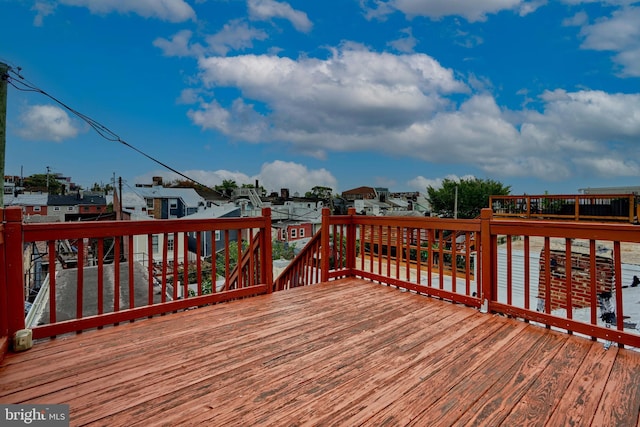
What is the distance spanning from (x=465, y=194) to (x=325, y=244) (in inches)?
964

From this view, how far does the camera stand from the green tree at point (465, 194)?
82.8ft

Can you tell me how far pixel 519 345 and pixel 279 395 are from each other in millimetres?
1683

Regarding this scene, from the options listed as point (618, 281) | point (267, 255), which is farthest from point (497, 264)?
point (267, 255)

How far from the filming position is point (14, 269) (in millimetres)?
2035

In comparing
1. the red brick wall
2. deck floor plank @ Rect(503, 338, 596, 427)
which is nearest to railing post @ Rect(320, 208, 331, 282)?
deck floor plank @ Rect(503, 338, 596, 427)

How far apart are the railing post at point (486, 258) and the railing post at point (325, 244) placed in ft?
5.66

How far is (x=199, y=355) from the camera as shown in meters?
2.02

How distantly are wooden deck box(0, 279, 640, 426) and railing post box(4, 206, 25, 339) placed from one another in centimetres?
27

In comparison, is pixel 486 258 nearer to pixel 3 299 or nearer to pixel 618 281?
pixel 618 281

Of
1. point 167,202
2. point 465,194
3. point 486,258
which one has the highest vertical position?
point 465,194

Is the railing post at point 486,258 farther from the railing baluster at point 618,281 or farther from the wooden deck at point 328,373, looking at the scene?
the railing baluster at point 618,281

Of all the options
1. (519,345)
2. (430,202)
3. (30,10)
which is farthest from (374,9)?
(430,202)

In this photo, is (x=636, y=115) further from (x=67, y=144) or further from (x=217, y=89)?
(x=67, y=144)

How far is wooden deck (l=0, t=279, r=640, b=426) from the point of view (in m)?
1.45
